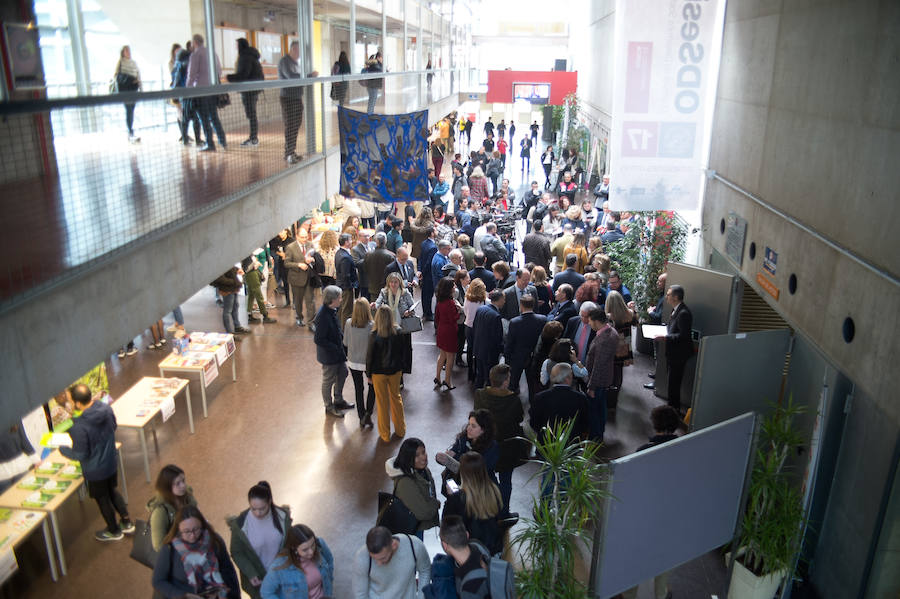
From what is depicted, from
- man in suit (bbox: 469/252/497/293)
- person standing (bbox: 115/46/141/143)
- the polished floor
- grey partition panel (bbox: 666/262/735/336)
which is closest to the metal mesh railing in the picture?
person standing (bbox: 115/46/141/143)

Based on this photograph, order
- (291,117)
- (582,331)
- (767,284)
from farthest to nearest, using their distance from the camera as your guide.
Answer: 1. (582,331)
2. (291,117)
3. (767,284)

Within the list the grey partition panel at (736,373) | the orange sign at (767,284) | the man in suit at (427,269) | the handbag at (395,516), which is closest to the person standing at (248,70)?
the handbag at (395,516)

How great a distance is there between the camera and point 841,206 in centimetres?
477

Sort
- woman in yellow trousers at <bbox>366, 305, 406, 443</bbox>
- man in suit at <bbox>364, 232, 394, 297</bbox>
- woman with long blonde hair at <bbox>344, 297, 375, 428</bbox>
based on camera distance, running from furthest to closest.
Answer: man in suit at <bbox>364, 232, 394, 297</bbox>, woman with long blonde hair at <bbox>344, 297, 375, 428</bbox>, woman in yellow trousers at <bbox>366, 305, 406, 443</bbox>

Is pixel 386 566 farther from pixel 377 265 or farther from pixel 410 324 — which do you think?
pixel 377 265

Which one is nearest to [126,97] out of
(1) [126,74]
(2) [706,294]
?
(1) [126,74]

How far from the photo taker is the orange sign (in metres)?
6.11

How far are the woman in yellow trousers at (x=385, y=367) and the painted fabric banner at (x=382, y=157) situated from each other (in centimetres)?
191

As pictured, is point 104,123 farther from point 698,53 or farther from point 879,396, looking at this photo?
point 698,53

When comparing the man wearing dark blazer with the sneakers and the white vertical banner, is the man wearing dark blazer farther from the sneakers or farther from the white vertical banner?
the sneakers

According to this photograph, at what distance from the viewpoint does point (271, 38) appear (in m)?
11.8

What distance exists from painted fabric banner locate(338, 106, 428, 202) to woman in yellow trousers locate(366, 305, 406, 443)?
1914 mm

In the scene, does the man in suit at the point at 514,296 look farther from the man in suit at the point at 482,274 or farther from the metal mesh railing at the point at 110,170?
the metal mesh railing at the point at 110,170

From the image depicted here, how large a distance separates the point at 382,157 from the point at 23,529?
5.31 m
